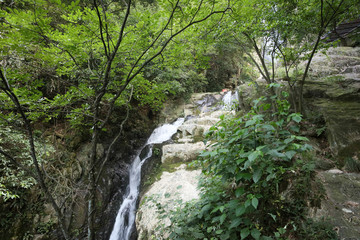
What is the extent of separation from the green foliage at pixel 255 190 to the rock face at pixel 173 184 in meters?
0.48

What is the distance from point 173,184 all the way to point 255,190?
3368 millimetres

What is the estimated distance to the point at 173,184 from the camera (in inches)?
192

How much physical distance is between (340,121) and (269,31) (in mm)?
2514

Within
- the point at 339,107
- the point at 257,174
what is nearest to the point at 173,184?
the point at 257,174

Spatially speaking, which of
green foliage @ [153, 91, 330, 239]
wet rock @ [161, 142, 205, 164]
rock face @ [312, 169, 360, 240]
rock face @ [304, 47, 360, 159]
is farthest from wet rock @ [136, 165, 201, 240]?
rock face @ [304, 47, 360, 159]

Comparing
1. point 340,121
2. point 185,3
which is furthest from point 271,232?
point 340,121

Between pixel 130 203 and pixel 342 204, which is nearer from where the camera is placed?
pixel 342 204

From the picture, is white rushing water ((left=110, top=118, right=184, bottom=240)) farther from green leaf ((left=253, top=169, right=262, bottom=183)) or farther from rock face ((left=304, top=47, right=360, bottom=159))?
rock face ((left=304, top=47, right=360, bottom=159))

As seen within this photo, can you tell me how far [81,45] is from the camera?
2.20 meters

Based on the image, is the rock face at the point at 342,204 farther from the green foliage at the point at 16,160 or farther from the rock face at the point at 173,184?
the green foliage at the point at 16,160

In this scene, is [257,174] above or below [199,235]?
above

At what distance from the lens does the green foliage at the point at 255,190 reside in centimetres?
156

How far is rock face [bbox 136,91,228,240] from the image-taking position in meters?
3.58

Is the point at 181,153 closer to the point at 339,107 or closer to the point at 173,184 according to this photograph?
the point at 173,184
